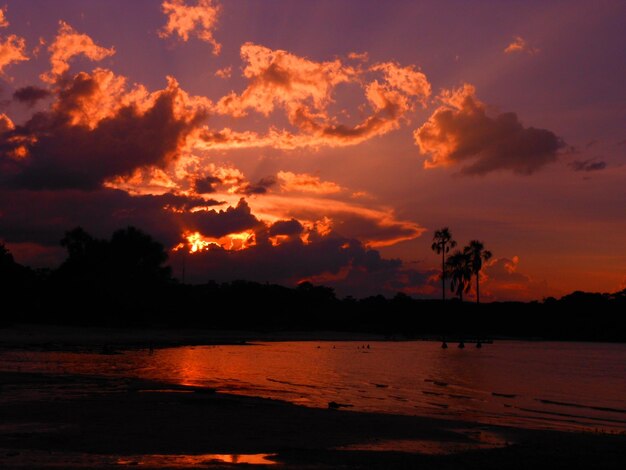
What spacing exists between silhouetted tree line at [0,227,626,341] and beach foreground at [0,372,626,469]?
72.6 metres

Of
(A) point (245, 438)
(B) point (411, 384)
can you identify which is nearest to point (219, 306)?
(B) point (411, 384)

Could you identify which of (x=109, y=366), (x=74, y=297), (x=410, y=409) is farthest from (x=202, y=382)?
(x=74, y=297)

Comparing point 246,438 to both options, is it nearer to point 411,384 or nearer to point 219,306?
point 411,384

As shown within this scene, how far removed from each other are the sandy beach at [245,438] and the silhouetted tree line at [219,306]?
73066 millimetres

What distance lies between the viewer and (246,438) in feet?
57.7

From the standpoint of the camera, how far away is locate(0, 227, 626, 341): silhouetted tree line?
350 feet

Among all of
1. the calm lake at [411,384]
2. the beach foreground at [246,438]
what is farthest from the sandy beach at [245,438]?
the calm lake at [411,384]

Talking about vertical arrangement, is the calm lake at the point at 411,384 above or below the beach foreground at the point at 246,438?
below

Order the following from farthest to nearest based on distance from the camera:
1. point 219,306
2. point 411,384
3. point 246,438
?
point 219,306
point 411,384
point 246,438

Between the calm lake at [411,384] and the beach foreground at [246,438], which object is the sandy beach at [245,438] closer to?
the beach foreground at [246,438]

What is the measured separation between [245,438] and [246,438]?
3 cm

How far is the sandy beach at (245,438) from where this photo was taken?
14633mm

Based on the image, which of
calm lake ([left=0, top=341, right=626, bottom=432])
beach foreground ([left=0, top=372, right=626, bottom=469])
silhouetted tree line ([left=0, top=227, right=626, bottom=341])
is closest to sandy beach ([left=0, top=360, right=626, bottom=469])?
beach foreground ([left=0, top=372, right=626, bottom=469])

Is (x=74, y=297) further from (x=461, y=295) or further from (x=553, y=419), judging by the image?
(x=553, y=419)
